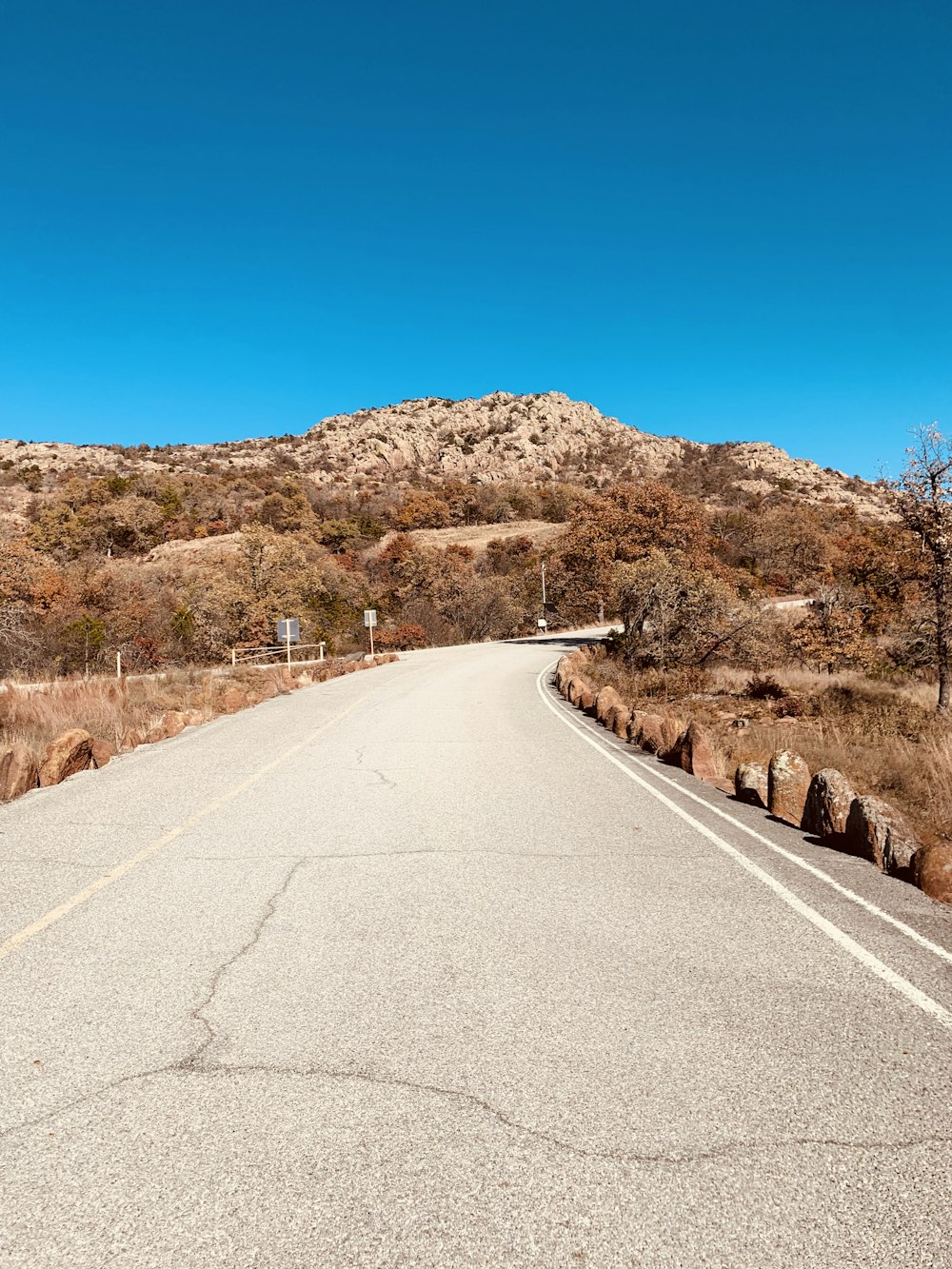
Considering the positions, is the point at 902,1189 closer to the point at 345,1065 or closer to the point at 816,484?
the point at 345,1065

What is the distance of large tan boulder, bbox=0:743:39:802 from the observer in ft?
27.5

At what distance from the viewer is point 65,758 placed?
9.37 metres

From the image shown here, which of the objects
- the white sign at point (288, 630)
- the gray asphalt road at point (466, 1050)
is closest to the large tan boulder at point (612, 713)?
the gray asphalt road at point (466, 1050)

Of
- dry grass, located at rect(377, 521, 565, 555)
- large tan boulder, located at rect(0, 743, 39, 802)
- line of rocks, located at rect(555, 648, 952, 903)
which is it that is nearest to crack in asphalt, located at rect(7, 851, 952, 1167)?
line of rocks, located at rect(555, 648, 952, 903)

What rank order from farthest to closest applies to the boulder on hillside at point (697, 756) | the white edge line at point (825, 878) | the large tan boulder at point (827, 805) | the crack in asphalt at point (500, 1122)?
the boulder on hillside at point (697, 756)
the large tan boulder at point (827, 805)
the white edge line at point (825, 878)
the crack in asphalt at point (500, 1122)

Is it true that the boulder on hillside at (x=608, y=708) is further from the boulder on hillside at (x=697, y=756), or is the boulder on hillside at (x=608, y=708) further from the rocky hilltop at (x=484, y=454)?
the rocky hilltop at (x=484, y=454)

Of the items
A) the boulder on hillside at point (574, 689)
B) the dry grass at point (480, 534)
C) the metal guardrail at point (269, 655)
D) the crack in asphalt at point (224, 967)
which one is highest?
the dry grass at point (480, 534)

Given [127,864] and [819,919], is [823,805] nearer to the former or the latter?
[819,919]

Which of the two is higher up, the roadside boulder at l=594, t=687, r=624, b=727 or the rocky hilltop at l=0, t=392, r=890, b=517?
the rocky hilltop at l=0, t=392, r=890, b=517

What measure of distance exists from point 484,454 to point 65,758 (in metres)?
122

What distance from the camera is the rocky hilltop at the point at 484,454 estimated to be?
10644 centimetres

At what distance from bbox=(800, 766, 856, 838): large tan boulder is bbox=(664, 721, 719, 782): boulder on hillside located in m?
2.37

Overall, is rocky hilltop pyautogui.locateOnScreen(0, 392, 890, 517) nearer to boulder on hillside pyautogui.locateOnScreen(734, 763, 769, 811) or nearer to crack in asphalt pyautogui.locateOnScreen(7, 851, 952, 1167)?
boulder on hillside pyautogui.locateOnScreen(734, 763, 769, 811)

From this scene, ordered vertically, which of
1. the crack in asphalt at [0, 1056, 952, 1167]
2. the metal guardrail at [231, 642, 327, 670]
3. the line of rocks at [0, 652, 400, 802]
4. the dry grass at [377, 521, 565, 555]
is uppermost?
the dry grass at [377, 521, 565, 555]
